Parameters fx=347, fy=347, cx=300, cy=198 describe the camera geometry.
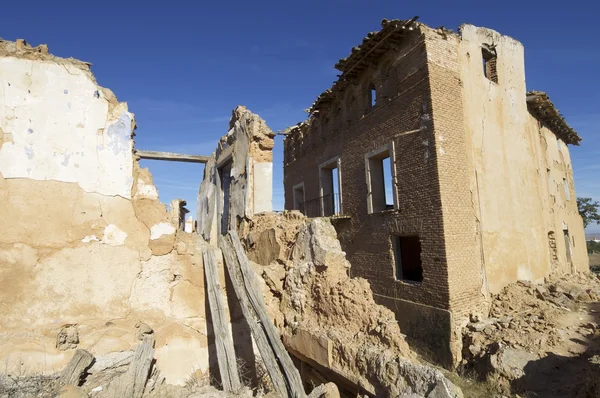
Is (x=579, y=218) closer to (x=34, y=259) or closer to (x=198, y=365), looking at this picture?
(x=198, y=365)

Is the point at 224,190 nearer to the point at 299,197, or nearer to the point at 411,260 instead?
the point at 299,197

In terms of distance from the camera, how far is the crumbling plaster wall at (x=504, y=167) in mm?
10195

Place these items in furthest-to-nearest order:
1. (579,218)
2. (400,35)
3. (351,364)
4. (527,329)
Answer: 1. (579,218)
2. (400,35)
3. (527,329)
4. (351,364)

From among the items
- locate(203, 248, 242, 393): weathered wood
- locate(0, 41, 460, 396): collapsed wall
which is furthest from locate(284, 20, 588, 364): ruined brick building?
locate(203, 248, 242, 393): weathered wood

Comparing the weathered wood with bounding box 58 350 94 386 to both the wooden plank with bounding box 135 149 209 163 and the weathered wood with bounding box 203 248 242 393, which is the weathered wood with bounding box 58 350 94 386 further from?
the wooden plank with bounding box 135 149 209 163

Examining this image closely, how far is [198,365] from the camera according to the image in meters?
4.68

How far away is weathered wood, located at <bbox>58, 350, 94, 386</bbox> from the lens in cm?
375

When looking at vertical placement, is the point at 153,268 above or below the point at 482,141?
below

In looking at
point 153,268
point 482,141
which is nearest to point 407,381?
point 153,268

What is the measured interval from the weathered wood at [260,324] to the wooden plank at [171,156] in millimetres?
5176

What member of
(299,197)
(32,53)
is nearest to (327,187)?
(299,197)

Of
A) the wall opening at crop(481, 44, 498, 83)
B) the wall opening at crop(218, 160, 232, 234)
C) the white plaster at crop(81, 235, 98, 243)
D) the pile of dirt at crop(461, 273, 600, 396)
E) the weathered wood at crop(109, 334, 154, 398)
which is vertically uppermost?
the wall opening at crop(481, 44, 498, 83)

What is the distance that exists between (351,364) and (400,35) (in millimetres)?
9479

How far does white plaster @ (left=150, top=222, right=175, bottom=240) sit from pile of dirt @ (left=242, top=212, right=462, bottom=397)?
61.1 inches
